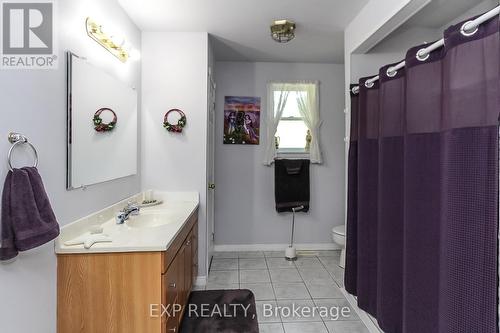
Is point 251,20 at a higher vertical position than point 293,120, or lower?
higher

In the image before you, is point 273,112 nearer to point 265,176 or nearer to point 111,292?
point 265,176

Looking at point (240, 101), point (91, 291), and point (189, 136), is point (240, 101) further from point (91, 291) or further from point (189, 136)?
point (91, 291)

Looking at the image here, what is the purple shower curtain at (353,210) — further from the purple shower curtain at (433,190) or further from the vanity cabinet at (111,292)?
the vanity cabinet at (111,292)

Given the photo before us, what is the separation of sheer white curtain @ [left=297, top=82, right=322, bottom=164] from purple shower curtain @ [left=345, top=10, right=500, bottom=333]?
1.46 metres

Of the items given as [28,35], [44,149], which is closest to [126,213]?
[44,149]

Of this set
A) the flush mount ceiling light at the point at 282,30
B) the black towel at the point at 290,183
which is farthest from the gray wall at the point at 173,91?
the black towel at the point at 290,183

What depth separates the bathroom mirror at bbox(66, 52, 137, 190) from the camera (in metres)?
1.59

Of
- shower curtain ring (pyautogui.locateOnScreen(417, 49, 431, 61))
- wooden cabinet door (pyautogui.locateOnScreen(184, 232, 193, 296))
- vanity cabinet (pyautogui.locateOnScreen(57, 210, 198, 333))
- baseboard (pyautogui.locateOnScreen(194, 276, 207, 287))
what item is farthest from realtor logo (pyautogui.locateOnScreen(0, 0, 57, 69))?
baseboard (pyautogui.locateOnScreen(194, 276, 207, 287))

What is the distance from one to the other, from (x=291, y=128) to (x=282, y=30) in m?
1.34

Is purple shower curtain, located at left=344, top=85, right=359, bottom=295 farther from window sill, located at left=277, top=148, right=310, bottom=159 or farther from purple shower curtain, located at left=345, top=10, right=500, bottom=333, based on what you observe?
window sill, located at left=277, top=148, right=310, bottom=159

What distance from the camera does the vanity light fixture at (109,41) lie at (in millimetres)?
1768

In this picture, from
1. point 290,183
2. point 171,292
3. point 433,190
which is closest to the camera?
point 433,190

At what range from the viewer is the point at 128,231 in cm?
177

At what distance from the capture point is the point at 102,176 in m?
1.93
